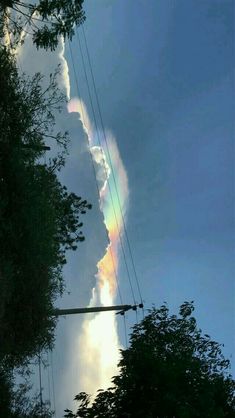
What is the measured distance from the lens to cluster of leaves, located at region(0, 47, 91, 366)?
70.2 feet

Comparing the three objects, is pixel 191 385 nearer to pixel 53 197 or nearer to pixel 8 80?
pixel 53 197

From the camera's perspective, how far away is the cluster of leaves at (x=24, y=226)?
2141 cm

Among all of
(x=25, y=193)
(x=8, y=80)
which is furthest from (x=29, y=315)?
(x=8, y=80)

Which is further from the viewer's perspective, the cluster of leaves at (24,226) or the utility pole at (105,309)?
the utility pole at (105,309)

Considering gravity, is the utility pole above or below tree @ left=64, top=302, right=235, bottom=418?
above

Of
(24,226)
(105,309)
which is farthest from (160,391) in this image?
(105,309)

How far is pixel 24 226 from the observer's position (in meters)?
21.8

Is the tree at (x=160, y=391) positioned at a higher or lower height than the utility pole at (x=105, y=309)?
lower

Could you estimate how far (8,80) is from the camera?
76.6 ft

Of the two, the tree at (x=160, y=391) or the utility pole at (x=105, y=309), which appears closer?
the tree at (x=160, y=391)

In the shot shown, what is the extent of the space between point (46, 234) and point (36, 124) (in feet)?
19.7

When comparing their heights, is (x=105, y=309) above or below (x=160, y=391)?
above

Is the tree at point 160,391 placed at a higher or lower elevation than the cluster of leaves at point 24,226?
lower

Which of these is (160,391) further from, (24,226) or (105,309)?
(105,309)
